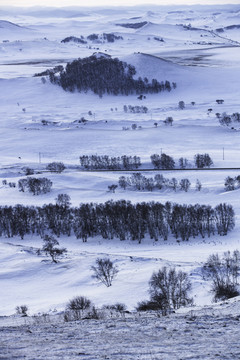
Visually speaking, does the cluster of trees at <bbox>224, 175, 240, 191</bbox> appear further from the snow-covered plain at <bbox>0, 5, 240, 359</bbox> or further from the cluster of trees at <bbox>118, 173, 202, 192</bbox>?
the cluster of trees at <bbox>118, 173, 202, 192</bbox>

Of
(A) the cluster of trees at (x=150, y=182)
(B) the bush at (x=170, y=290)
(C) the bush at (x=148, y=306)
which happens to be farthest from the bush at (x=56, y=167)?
(C) the bush at (x=148, y=306)

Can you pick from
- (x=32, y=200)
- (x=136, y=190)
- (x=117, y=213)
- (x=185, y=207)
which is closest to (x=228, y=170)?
(x=136, y=190)

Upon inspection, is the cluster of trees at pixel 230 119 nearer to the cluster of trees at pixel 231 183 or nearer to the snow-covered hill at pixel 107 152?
the snow-covered hill at pixel 107 152

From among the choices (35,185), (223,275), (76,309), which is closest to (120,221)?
(35,185)

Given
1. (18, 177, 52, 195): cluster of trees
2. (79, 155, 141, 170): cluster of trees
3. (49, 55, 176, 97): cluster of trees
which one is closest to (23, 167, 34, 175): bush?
(18, 177, 52, 195): cluster of trees

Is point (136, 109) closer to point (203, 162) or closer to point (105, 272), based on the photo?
point (203, 162)

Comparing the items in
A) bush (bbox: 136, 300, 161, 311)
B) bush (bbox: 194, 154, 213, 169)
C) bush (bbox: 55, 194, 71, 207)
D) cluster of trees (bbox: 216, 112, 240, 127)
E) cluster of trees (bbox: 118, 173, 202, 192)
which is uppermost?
cluster of trees (bbox: 216, 112, 240, 127)
